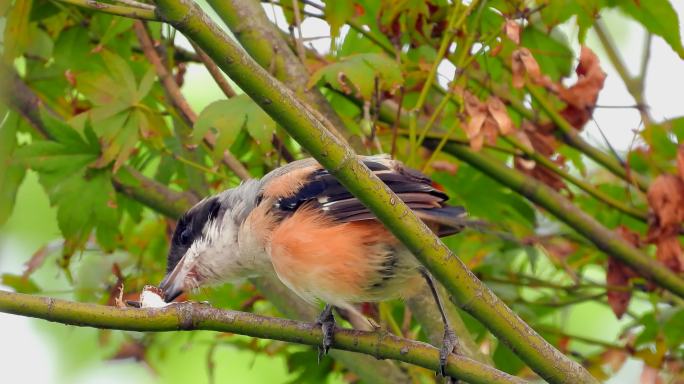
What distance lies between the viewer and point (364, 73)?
9.48ft

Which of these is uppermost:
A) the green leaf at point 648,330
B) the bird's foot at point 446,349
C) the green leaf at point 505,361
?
the green leaf at point 648,330

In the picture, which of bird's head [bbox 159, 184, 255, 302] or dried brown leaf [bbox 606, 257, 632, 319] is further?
dried brown leaf [bbox 606, 257, 632, 319]

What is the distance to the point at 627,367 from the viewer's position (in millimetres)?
3941

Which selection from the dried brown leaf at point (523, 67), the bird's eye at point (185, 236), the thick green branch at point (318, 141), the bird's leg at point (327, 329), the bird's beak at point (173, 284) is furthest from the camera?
the bird's eye at point (185, 236)


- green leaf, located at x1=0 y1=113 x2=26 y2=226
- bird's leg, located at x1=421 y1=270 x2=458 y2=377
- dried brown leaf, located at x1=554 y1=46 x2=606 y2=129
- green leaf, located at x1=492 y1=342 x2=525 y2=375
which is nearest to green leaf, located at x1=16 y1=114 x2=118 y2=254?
green leaf, located at x1=0 y1=113 x2=26 y2=226

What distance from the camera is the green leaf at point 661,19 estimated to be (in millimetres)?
3008

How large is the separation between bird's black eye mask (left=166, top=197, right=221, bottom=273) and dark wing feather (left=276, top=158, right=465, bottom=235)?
0.41 metres

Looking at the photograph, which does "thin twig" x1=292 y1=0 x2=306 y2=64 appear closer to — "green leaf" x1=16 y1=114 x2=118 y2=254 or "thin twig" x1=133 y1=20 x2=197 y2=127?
"thin twig" x1=133 y1=20 x2=197 y2=127

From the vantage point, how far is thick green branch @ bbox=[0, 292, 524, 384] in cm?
199

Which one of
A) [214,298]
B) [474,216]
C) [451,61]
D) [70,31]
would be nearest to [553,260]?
[474,216]

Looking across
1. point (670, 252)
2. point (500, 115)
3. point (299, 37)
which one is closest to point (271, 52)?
point (299, 37)

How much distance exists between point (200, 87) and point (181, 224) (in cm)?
237

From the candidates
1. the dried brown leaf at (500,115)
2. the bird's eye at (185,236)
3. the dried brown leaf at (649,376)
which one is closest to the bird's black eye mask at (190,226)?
the bird's eye at (185,236)

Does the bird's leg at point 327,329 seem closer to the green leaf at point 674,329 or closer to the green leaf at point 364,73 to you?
the green leaf at point 364,73
